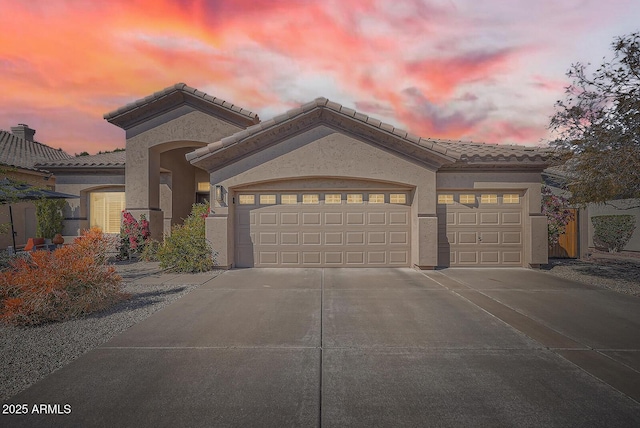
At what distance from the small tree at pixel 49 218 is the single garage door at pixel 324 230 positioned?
31.8ft

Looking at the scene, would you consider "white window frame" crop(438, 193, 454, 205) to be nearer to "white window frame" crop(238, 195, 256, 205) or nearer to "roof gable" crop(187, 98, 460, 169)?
"roof gable" crop(187, 98, 460, 169)

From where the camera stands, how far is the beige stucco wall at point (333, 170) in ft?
33.4

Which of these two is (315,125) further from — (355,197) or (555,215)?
(555,215)

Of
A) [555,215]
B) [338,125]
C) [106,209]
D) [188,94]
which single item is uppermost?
[188,94]

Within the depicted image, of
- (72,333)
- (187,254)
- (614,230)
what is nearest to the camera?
(72,333)

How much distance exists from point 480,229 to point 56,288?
11.2 meters

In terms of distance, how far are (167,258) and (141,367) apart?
6584mm

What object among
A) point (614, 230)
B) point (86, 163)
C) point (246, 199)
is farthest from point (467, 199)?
point (86, 163)

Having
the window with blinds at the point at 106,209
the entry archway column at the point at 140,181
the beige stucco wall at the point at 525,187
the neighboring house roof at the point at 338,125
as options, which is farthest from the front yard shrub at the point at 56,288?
the beige stucco wall at the point at 525,187

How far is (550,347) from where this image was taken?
456cm

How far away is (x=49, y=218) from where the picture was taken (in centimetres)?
1428

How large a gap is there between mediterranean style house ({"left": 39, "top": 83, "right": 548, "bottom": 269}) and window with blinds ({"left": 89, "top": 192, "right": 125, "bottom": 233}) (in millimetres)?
6833

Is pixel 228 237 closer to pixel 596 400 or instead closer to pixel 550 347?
pixel 550 347

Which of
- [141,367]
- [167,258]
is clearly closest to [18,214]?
[167,258]
